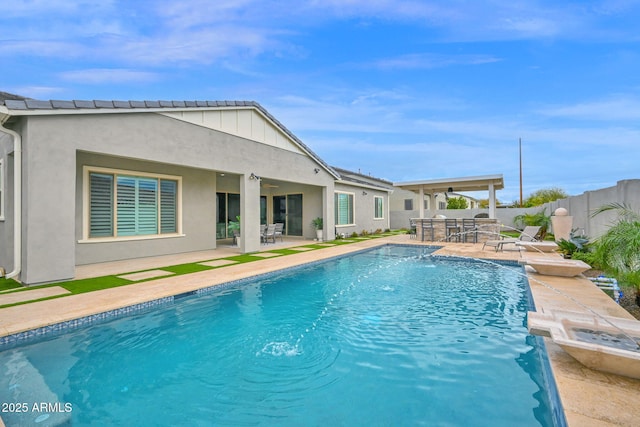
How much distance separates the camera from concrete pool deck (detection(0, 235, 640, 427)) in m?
2.47

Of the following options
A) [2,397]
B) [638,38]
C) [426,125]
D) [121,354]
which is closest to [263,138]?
[121,354]

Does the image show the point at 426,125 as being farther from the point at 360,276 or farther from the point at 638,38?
the point at 360,276

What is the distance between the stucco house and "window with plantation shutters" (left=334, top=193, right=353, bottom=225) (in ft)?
5.91

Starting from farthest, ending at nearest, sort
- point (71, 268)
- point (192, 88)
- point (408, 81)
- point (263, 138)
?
1. point (192, 88)
2. point (408, 81)
3. point (263, 138)
4. point (71, 268)

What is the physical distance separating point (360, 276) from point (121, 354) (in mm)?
5773

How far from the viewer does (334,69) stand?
16.4 m

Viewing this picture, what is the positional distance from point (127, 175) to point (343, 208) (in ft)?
37.5

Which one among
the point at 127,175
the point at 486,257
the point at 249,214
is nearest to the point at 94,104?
the point at 127,175

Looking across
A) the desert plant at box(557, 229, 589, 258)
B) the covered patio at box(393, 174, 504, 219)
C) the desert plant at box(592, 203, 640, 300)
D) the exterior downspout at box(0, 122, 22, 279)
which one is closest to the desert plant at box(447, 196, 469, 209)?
the covered patio at box(393, 174, 504, 219)

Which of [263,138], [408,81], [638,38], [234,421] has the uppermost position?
[408,81]

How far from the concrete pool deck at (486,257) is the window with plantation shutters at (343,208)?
21.1 feet

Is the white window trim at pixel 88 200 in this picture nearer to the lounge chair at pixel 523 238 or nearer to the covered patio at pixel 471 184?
the lounge chair at pixel 523 238

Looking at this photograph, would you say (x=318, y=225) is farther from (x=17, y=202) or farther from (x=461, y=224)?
(x=17, y=202)

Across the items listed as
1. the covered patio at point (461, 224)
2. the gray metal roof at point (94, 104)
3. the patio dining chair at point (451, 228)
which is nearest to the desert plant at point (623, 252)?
the covered patio at point (461, 224)
